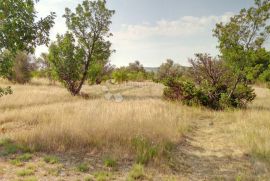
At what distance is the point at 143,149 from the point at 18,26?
4.56 m

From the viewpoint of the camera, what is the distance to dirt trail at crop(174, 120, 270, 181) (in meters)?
4.92

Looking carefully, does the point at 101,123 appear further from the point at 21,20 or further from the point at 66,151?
the point at 21,20

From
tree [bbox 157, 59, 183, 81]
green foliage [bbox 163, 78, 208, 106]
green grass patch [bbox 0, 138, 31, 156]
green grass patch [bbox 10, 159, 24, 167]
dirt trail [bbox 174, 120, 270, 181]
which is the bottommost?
dirt trail [bbox 174, 120, 270, 181]

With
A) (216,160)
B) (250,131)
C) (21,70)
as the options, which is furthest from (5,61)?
(21,70)

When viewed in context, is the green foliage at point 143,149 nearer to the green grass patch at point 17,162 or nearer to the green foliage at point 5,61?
the green grass patch at point 17,162

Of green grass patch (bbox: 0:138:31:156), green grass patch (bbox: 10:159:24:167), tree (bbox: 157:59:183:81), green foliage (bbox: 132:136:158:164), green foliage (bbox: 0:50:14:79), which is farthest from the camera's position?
tree (bbox: 157:59:183:81)

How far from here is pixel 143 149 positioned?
5793 mm

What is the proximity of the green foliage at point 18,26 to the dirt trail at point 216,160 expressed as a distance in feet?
17.0

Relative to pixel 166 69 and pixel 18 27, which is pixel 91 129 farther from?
pixel 166 69

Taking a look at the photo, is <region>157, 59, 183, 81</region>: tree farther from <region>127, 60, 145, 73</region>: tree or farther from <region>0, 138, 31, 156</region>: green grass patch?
<region>0, 138, 31, 156</region>: green grass patch

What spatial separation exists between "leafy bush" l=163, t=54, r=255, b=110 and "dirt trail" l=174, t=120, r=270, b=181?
4926mm

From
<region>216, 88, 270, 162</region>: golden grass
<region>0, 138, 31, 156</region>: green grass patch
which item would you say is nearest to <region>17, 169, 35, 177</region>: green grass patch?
<region>0, 138, 31, 156</region>: green grass patch

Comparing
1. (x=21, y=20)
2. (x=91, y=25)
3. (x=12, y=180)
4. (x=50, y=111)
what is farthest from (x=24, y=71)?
(x=12, y=180)

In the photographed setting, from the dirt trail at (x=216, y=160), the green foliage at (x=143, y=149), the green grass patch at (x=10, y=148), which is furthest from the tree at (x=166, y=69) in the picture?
the green grass patch at (x=10, y=148)
